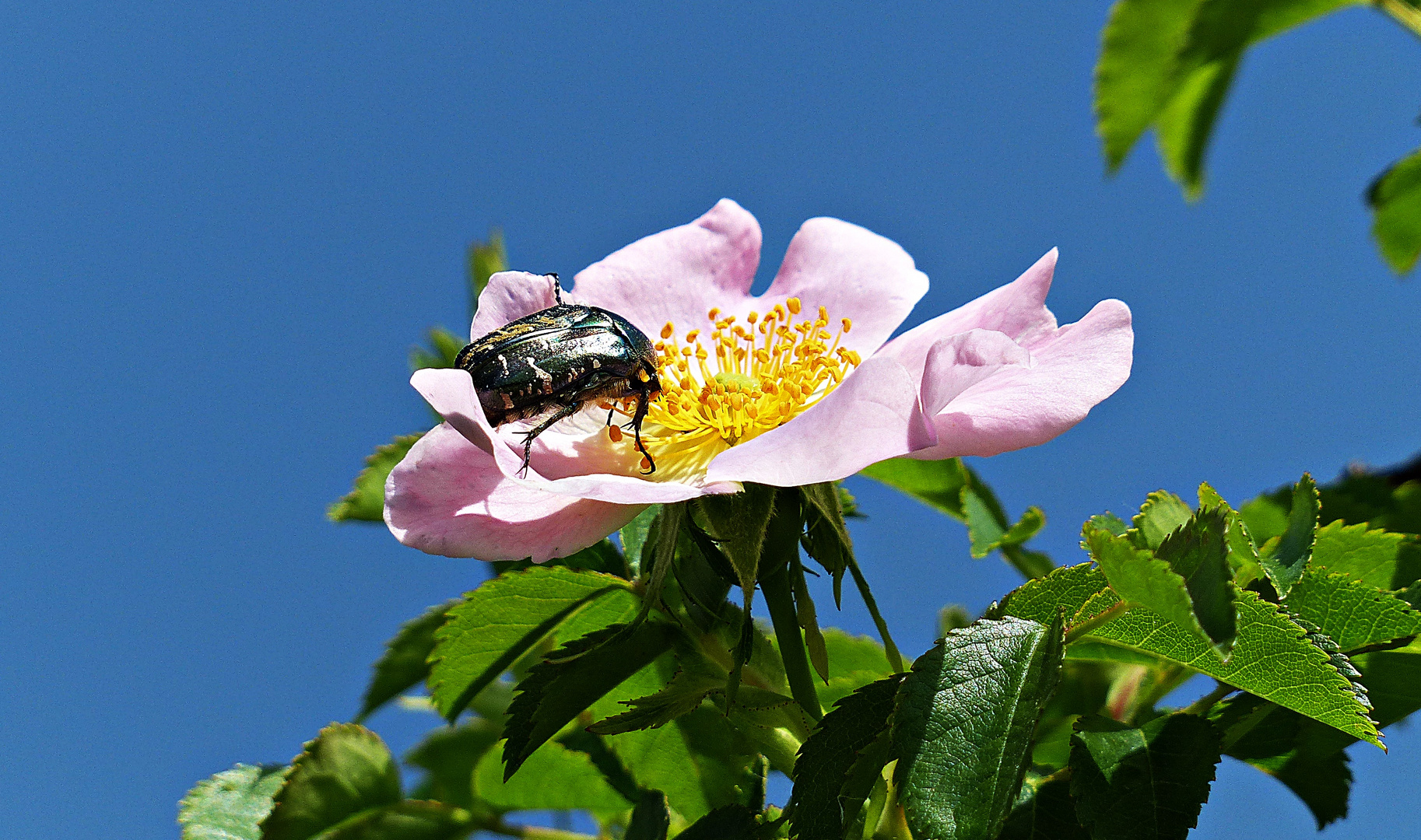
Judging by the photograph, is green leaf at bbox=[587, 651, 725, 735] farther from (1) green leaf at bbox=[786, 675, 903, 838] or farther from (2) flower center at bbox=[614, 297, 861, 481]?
(2) flower center at bbox=[614, 297, 861, 481]

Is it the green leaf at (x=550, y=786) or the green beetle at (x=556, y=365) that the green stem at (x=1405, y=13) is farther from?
the green leaf at (x=550, y=786)

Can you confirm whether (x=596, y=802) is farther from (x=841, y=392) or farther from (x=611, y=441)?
(x=841, y=392)

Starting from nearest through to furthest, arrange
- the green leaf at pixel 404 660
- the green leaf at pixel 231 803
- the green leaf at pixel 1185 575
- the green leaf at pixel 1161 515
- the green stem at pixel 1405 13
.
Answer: the green leaf at pixel 1185 575 → the green leaf at pixel 1161 515 → the green leaf at pixel 231 803 → the green leaf at pixel 404 660 → the green stem at pixel 1405 13

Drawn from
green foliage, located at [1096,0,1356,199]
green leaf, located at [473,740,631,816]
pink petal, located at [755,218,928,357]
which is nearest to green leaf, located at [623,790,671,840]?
green leaf, located at [473,740,631,816]

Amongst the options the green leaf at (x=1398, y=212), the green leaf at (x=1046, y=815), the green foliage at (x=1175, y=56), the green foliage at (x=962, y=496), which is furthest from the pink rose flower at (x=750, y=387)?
the green leaf at (x=1398, y=212)

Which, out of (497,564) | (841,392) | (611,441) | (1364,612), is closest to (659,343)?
(611,441)

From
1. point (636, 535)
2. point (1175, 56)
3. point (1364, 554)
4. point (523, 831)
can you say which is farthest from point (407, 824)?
point (1175, 56)

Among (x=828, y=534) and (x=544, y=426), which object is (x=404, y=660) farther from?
(x=828, y=534)
